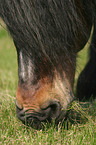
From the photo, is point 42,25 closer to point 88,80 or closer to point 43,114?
point 43,114

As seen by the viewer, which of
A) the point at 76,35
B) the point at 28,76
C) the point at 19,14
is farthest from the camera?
the point at 76,35

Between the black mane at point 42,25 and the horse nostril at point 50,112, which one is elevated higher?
the black mane at point 42,25

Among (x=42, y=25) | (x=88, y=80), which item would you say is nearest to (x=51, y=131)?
(x=42, y=25)

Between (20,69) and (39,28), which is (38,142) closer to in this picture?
(20,69)

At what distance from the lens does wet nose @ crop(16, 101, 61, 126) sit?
4.26 ft

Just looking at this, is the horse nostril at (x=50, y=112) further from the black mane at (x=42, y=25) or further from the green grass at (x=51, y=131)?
the black mane at (x=42, y=25)

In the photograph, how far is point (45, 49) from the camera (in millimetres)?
1277

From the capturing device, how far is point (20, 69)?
1.32 m

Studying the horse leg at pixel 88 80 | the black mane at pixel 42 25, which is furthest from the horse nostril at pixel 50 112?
the horse leg at pixel 88 80

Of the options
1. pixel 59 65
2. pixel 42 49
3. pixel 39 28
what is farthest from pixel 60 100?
pixel 39 28

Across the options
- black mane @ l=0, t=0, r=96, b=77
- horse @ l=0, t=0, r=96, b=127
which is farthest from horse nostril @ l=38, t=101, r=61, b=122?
black mane @ l=0, t=0, r=96, b=77

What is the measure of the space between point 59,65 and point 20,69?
0.21 m

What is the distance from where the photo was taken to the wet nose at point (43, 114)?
1.30 metres

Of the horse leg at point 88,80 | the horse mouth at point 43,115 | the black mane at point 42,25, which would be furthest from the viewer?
the horse leg at point 88,80
